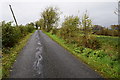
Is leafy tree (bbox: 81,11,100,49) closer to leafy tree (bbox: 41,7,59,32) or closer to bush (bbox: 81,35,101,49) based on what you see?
bush (bbox: 81,35,101,49)

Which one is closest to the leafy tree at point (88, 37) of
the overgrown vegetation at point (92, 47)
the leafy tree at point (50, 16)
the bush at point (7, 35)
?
the overgrown vegetation at point (92, 47)

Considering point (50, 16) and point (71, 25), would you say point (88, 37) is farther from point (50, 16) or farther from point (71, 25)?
point (50, 16)

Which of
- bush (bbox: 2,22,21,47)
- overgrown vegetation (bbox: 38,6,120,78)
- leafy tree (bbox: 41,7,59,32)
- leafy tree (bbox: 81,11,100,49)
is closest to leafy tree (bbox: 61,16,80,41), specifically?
overgrown vegetation (bbox: 38,6,120,78)

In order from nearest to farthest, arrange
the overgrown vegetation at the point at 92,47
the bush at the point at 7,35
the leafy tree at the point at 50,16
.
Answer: the overgrown vegetation at the point at 92,47 → the bush at the point at 7,35 → the leafy tree at the point at 50,16

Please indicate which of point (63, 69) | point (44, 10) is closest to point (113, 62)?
point (63, 69)

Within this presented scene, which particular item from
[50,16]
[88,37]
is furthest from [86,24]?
[50,16]

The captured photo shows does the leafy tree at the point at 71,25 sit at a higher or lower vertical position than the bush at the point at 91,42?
higher

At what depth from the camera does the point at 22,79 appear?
4.88m

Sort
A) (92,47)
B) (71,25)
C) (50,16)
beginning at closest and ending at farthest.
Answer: (92,47) < (71,25) < (50,16)

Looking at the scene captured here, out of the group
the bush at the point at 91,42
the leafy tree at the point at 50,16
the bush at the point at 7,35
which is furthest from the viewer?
the leafy tree at the point at 50,16

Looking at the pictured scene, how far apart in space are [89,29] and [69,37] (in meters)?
3.83

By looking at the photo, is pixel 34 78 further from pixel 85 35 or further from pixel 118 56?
pixel 85 35

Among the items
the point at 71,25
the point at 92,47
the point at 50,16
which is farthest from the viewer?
the point at 50,16

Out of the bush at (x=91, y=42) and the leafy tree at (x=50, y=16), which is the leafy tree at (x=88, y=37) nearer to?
the bush at (x=91, y=42)
